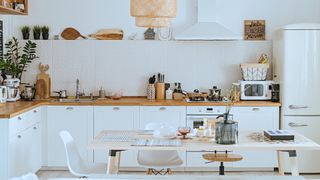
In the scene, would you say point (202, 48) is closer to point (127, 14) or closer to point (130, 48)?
point (130, 48)

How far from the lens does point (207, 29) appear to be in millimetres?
4758

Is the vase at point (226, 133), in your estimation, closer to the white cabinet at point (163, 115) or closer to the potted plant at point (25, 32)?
the white cabinet at point (163, 115)

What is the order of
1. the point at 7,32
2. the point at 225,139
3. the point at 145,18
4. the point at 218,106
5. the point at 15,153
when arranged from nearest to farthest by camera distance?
the point at 145,18 < the point at 225,139 < the point at 15,153 < the point at 218,106 < the point at 7,32

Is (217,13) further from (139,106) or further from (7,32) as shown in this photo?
(7,32)

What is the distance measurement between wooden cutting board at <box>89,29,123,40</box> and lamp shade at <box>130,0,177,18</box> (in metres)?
2.66

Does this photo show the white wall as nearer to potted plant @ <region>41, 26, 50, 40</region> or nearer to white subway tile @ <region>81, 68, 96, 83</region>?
potted plant @ <region>41, 26, 50, 40</region>

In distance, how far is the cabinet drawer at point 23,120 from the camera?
12.1 ft

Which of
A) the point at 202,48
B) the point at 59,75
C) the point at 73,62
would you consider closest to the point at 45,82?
the point at 59,75

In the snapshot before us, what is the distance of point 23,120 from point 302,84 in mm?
3393

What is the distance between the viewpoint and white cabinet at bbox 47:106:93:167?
461cm

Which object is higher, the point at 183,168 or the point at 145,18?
the point at 145,18

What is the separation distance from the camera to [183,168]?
4.71 meters

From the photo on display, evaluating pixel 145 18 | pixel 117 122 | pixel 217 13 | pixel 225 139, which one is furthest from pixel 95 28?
pixel 225 139

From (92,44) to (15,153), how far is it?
1.97 meters
